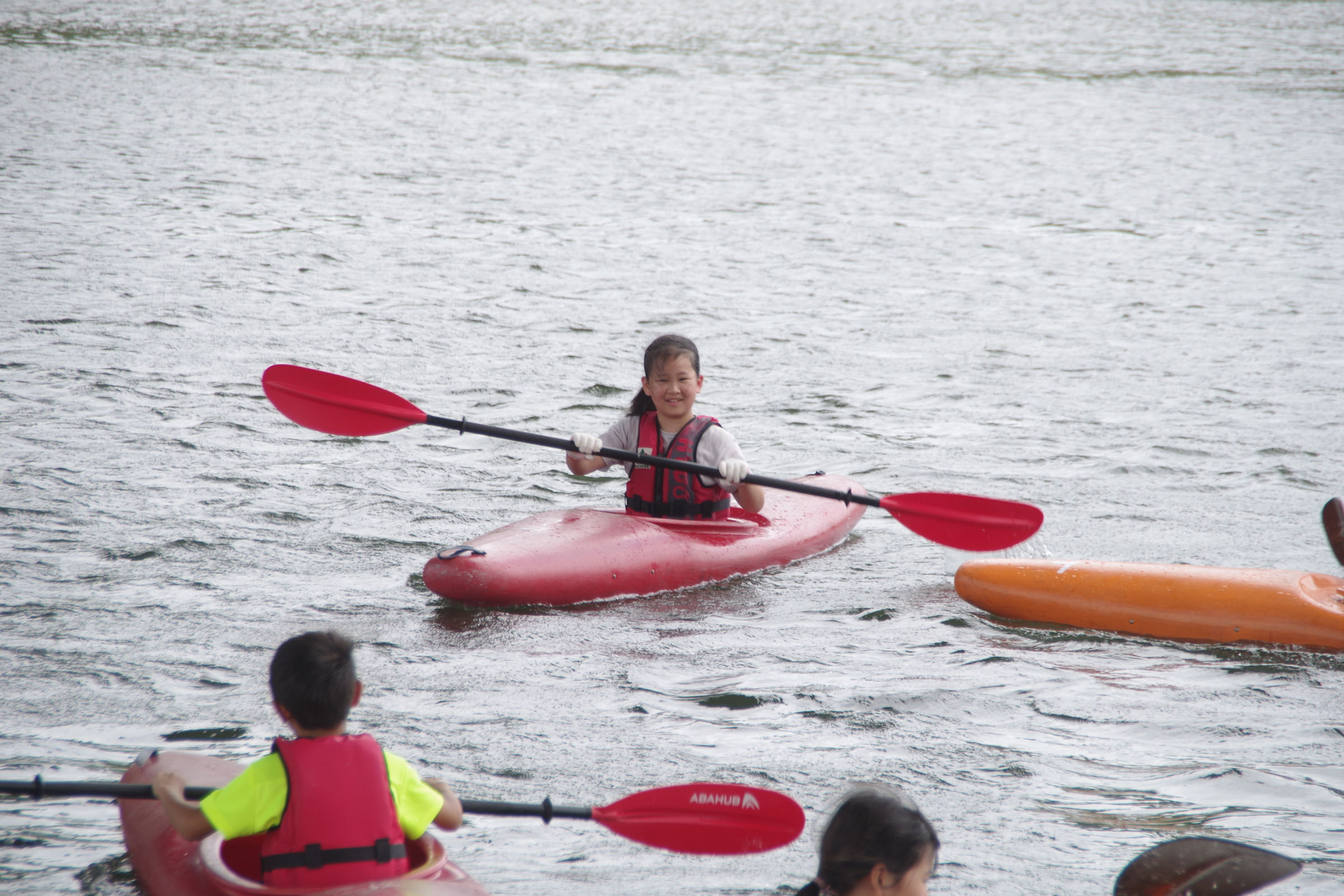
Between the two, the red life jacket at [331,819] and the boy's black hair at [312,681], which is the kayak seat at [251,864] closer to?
the red life jacket at [331,819]

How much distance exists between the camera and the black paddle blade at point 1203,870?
2.29m

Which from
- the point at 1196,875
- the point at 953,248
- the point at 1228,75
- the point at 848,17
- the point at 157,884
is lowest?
the point at 157,884

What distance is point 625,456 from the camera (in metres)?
4.86

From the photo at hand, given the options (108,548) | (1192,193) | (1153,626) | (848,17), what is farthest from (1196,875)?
(848,17)

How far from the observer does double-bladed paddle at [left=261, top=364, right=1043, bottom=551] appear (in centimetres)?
486

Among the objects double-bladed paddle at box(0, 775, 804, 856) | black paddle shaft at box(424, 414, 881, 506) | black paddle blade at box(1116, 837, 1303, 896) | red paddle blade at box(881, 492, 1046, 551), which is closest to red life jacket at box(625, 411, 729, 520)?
black paddle shaft at box(424, 414, 881, 506)

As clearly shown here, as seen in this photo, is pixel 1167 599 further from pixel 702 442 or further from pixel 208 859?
pixel 208 859

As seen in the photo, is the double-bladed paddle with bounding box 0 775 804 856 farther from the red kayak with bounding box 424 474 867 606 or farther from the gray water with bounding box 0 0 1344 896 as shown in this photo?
the red kayak with bounding box 424 474 867 606

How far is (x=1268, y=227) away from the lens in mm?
13383

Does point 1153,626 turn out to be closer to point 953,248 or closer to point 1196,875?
point 1196,875

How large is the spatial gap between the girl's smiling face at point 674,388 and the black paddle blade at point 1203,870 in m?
2.81

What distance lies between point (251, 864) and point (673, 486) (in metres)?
2.77

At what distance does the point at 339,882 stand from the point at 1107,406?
640cm

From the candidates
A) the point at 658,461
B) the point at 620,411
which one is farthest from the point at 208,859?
the point at 620,411
